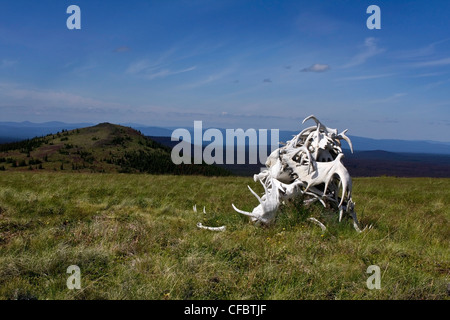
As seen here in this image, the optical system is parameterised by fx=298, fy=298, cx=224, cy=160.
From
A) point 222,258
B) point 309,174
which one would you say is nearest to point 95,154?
point 309,174

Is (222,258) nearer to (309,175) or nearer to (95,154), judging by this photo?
(309,175)

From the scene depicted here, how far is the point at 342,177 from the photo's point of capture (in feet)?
21.3

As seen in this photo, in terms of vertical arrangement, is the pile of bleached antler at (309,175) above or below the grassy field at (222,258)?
above

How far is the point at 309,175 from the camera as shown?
7.34 m

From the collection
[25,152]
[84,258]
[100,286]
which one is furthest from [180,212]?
[25,152]

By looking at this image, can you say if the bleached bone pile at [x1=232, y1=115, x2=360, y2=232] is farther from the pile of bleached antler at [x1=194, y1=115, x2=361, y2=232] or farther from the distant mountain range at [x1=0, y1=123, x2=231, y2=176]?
the distant mountain range at [x1=0, y1=123, x2=231, y2=176]

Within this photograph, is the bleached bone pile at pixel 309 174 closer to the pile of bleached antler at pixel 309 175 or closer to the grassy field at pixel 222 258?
the pile of bleached antler at pixel 309 175

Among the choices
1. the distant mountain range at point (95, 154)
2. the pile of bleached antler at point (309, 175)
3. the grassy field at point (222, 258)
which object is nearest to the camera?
the grassy field at point (222, 258)

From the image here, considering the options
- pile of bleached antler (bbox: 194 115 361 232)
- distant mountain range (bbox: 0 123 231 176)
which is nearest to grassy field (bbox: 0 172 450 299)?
pile of bleached antler (bbox: 194 115 361 232)

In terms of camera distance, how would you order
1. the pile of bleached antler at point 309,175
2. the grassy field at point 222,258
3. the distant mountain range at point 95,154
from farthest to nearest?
1. the distant mountain range at point 95,154
2. the pile of bleached antler at point 309,175
3. the grassy field at point 222,258

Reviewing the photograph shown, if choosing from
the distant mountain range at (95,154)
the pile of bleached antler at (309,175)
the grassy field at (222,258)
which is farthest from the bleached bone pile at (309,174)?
the distant mountain range at (95,154)

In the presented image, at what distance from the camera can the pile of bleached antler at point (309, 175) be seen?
22.9 ft

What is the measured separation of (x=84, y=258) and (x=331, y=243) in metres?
4.56

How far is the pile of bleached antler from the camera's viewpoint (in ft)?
22.9
